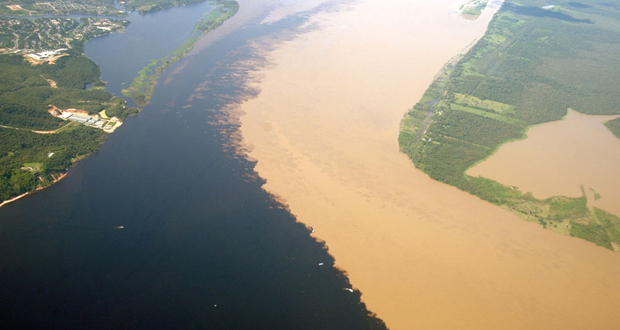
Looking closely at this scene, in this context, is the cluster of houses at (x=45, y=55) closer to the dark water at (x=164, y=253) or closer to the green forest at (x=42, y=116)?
the green forest at (x=42, y=116)

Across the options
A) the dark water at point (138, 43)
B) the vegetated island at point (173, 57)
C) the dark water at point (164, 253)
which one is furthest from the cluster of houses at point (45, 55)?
the dark water at point (164, 253)

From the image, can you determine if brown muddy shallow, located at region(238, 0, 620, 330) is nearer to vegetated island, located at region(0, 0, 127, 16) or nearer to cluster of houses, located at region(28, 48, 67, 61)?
cluster of houses, located at region(28, 48, 67, 61)

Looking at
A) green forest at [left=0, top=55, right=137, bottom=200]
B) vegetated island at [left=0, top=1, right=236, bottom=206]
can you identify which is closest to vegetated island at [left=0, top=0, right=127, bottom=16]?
vegetated island at [left=0, top=1, right=236, bottom=206]

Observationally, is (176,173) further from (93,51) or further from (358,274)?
(93,51)

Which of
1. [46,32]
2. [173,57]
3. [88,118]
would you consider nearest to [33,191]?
[88,118]

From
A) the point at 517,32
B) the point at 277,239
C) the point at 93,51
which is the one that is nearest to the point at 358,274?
the point at 277,239

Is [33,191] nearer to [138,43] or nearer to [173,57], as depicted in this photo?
[173,57]
